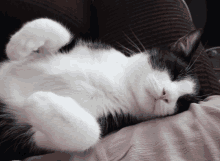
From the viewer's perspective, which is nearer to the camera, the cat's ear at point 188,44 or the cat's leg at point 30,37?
the cat's leg at point 30,37

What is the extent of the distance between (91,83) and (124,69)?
0.19 metres

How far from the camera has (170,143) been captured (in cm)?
42

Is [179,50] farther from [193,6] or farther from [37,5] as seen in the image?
[193,6]

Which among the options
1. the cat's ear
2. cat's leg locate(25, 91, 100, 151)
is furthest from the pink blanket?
the cat's ear

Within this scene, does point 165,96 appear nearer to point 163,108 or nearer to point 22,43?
point 163,108

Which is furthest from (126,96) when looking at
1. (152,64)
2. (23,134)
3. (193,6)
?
(193,6)

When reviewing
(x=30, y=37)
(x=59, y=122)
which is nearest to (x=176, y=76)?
(x=59, y=122)

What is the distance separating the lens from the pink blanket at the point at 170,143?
0.39m

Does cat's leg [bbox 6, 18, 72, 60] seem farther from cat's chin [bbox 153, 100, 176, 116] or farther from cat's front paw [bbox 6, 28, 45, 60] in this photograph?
cat's chin [bbox 153, 100, 176, 116]

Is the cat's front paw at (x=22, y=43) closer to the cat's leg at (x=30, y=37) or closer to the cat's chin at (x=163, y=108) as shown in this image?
the cat's leg at (x=30, y=37)

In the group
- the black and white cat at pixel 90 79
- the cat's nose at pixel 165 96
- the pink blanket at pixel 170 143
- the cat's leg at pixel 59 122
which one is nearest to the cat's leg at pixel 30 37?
the black and white cat at pixel 90 79

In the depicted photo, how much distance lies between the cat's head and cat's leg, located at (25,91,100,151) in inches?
14.0

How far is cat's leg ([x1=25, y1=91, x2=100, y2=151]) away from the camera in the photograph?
428 millimetres

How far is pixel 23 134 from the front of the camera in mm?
588
